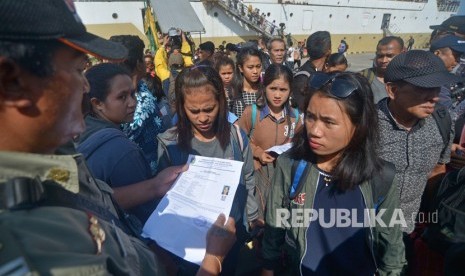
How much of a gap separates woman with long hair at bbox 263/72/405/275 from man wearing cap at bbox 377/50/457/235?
51 centimetres

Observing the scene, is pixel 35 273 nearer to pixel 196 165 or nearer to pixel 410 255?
pixel 196 165

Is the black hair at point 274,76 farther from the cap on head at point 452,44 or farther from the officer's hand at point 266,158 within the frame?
the cap on head at point 452,44

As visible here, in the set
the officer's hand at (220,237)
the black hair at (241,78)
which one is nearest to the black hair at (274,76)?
the black hair at (241,78)

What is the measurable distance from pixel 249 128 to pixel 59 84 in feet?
8.56

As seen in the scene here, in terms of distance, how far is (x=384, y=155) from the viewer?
2.20 meters

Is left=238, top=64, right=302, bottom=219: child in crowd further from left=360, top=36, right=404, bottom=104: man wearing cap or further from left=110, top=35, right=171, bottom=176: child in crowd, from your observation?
left=360, top=36, right=404, bottom=104: man wearing cap

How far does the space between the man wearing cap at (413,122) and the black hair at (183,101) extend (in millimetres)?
1230

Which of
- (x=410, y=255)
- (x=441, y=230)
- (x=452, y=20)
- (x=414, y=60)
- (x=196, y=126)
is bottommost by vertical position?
(x=410, y=255)

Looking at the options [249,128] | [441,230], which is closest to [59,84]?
[441,230]

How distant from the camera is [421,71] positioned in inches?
79.9

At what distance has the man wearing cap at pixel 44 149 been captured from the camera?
618 millimetres

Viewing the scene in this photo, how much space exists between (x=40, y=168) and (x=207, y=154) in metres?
1.53

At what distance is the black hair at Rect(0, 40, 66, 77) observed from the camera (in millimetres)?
652

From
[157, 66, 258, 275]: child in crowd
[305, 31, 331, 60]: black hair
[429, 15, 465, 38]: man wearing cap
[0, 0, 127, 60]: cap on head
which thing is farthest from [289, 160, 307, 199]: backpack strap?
[429, 15, 465, 38]: man wearing cap
